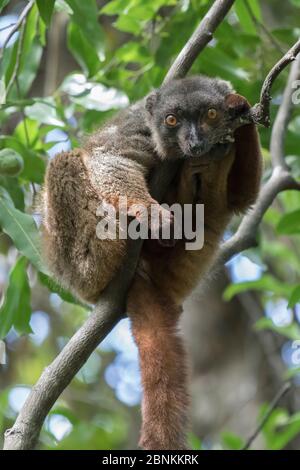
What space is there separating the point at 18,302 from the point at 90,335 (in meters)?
1.04

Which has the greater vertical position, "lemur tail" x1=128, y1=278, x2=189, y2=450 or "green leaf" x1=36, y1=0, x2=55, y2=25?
"green leaf" x1=36, y1=0, x2=55, y2=25

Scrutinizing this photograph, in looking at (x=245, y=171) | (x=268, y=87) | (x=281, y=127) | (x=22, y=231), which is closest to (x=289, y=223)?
(x=281, y=127)

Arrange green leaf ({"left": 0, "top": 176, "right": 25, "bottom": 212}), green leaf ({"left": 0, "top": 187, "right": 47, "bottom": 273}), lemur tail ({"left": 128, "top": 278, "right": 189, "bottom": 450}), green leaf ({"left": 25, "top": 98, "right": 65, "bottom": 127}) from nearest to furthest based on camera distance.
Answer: lemur tail ({"left": 128, "top": 278, "right": 189, "bottom": 450}) < green leaf ({"left": 0, "top": 187, "right": 47, "bottom": 273}) < green leaf ({"left": 0, "top": 176, "right": 25, "bottom": 212}) < green leaf ({"left": 25, "top": 98, "right": 65, "bottom": 127})

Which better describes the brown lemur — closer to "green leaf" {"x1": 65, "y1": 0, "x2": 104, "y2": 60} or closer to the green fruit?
the green fruit

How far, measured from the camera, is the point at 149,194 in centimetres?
471

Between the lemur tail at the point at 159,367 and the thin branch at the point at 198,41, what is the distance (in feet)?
4.54

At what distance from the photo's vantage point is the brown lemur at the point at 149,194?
4.74 m

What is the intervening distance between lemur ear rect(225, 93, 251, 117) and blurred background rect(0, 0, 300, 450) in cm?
112

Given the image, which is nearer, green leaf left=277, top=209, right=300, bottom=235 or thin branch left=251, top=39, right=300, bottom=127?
thin branch left=251, top=39, right=300, bottom=127

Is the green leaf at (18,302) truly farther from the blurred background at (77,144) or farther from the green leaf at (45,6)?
the green leaf at (45,6)

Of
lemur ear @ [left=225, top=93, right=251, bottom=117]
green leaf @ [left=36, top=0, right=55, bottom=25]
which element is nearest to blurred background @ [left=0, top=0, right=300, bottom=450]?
green leaf @ [left=36, top=0, right=55, bottom=25]

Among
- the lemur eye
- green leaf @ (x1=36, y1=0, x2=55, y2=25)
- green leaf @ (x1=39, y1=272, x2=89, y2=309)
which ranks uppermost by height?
green leaf @ (x1=36, y1=0, x2=55, y2=25)

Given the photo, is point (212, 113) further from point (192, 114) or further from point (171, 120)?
point (171, 120)

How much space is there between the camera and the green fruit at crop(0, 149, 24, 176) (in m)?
4.65
